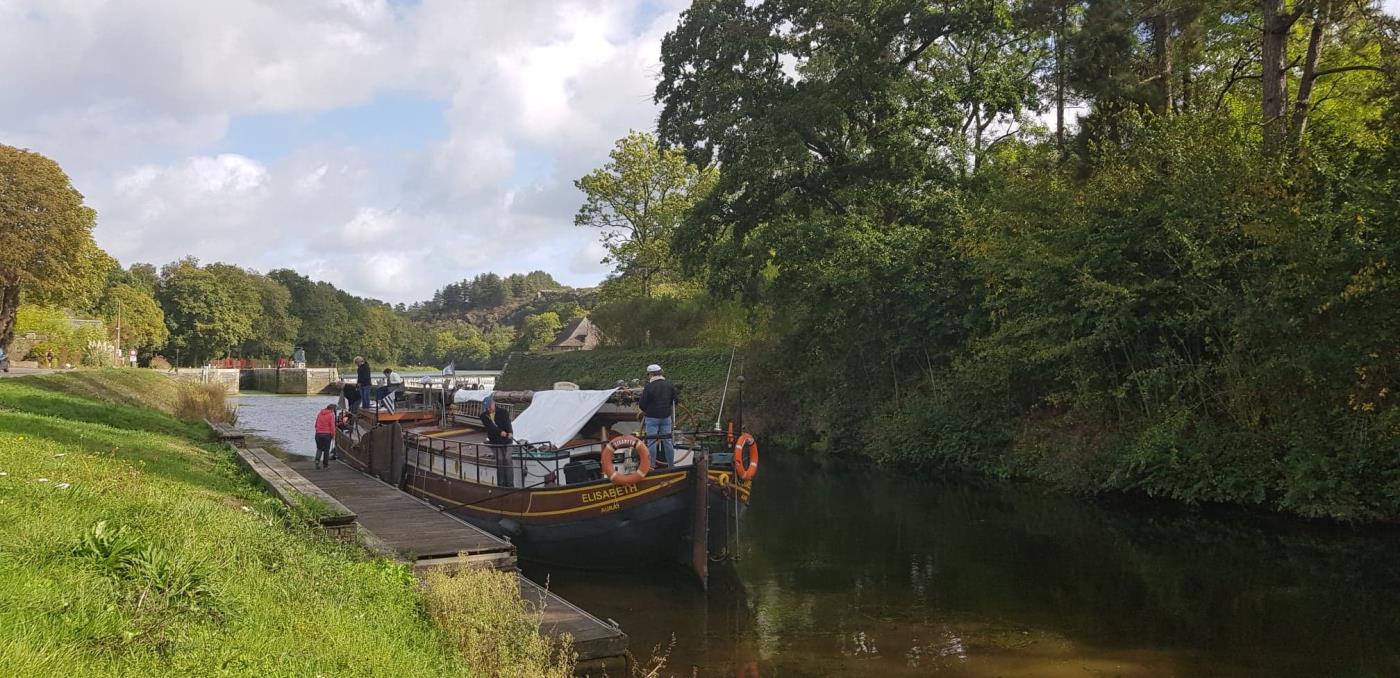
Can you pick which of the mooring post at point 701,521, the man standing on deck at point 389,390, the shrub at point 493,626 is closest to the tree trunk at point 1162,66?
the mooring post at point 701,521

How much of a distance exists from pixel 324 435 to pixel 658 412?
31.1 ft

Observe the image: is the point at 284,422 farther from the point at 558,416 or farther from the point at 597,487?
the point at 597,487

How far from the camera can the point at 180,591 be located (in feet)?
18.2

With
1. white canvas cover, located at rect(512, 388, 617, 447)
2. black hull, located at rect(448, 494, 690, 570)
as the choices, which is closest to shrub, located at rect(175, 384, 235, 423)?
white canvas cover, located at rect(512, 388, 617, 447)

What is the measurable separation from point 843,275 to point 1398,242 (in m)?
14.3

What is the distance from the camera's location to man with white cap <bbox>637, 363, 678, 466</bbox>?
13.8 meters

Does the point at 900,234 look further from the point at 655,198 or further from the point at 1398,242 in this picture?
the point at 655,198

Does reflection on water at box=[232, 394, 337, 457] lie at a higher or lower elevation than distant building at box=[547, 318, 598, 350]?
lower

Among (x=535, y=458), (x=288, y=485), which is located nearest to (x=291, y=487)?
(x=288, y=485)

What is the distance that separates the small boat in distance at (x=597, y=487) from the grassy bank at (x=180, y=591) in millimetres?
4016

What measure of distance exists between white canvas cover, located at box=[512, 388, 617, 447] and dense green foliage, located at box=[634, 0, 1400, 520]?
992 centimetres

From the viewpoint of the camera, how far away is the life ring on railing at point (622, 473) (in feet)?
41.7

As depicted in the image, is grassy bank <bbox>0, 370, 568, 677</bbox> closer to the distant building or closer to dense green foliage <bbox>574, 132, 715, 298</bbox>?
dense green foliage <bbox>574, 132, 715, 298</bbox>

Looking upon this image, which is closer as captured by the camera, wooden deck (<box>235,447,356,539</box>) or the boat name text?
wooden deck (<box>235,447,356,539</box>)
